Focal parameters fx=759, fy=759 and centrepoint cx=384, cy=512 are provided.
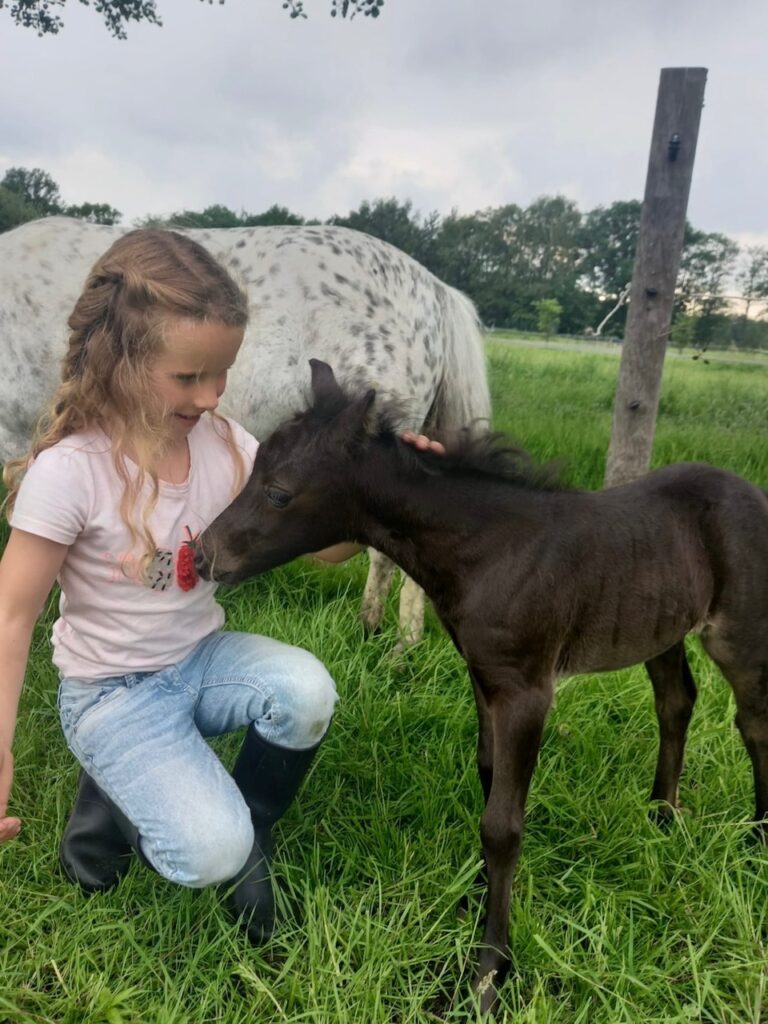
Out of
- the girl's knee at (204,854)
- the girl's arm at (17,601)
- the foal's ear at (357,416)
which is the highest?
the foal's ear at (357,416)

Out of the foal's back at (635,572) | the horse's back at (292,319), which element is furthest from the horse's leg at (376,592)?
the foal's back at (635,572)

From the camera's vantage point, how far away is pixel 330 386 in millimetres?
1741

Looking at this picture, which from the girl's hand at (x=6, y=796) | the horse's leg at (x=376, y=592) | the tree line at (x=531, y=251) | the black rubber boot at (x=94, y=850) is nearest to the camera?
the girl's hand at (x=6, y=796)

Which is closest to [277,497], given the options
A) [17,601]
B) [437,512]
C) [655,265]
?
[437,512]

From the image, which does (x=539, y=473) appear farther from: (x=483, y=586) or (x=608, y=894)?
(x=608, y=894)

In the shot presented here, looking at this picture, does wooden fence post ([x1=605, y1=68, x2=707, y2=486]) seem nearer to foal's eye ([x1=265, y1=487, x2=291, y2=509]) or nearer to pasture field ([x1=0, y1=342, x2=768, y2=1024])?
pasture field ([x1=0, y1=342, x2=768, y2=1024])

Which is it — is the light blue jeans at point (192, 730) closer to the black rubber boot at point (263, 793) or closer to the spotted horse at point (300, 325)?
the black rubber boot at point (263, 793)

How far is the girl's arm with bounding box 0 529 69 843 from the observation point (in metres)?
1.65

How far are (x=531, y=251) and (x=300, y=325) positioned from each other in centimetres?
1747

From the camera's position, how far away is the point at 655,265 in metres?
3.84

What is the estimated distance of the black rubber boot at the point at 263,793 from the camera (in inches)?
75.9

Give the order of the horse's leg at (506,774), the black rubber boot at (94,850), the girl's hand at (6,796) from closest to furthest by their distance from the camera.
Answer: the girl's hand at (6,796) → the horse's leg at (506,774) → the black rubber boot at (94,850)

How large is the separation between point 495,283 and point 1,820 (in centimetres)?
1760

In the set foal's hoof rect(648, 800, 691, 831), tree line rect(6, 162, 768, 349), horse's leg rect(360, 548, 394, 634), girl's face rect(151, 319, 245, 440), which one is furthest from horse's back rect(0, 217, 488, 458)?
tree line rect(6, 162, 768, 349)
